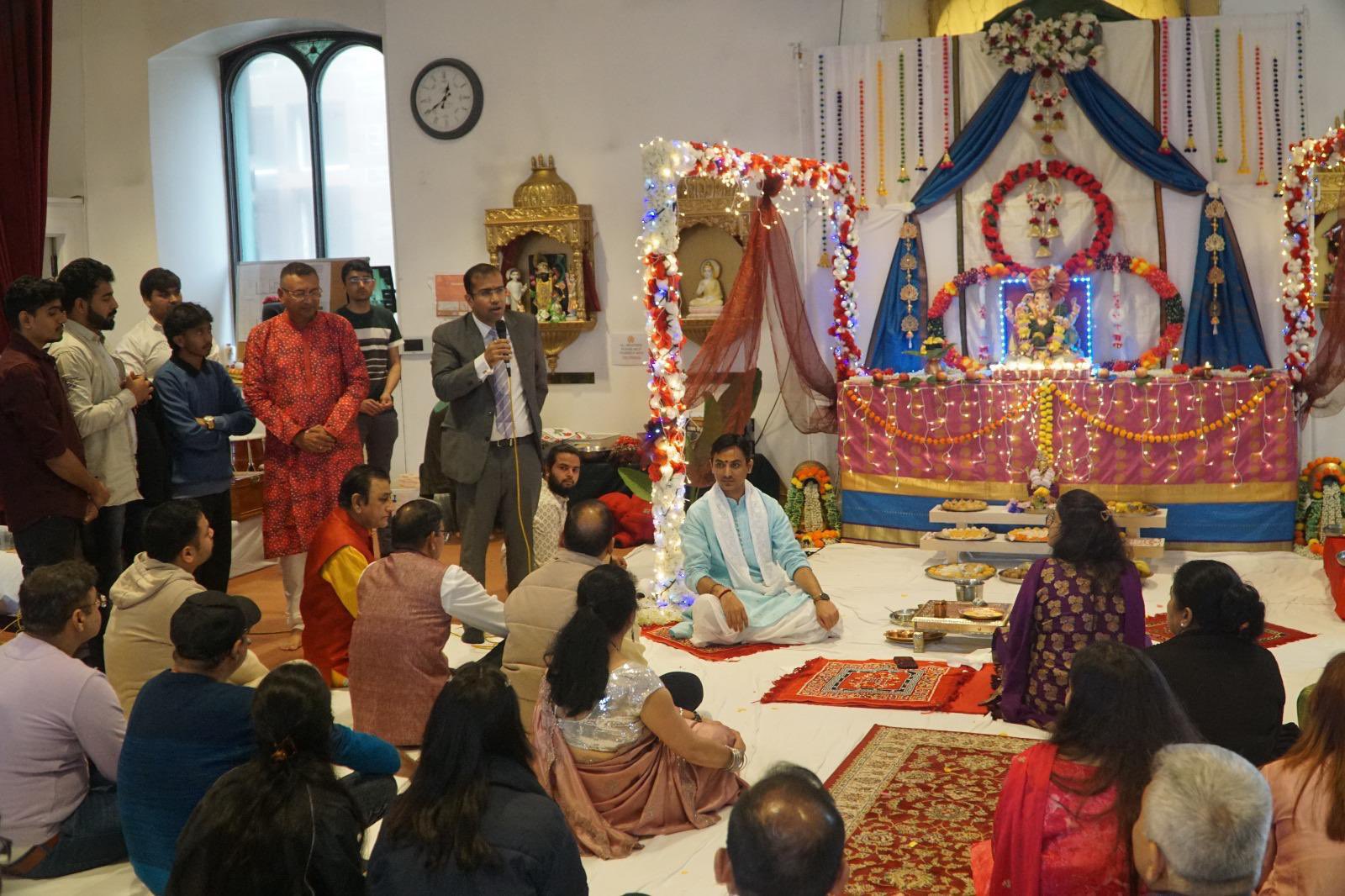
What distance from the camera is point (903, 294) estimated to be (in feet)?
30.2

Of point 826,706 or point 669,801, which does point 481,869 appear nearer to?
point 669,801

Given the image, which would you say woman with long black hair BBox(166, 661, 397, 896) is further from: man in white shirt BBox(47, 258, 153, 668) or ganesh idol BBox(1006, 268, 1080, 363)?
ganesh idol BBox(1006, 268, 1080, 363)

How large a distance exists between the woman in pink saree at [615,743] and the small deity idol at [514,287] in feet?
20.8

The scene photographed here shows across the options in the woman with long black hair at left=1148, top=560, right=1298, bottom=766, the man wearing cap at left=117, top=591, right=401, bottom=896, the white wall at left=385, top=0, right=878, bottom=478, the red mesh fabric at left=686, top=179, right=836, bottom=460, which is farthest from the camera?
the white wall at left=385, top=0, right=878, bottom=478

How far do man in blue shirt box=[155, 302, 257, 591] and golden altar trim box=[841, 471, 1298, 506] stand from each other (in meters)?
4.32

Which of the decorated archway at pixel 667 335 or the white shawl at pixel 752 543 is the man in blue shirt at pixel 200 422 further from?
the white shawl at pixel 752 543

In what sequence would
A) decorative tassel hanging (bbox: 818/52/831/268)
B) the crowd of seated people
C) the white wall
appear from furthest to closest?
the white wall, decorative tassel hanging (bbox: 818/52/831/268), the crowd of seated people

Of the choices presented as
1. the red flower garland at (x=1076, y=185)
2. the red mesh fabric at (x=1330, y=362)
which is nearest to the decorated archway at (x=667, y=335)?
the red flower garland at (x=1076, y=185)

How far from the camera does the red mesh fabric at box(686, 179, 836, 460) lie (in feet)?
24.1

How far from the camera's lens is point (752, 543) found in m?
5.95

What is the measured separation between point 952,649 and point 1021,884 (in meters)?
3.36

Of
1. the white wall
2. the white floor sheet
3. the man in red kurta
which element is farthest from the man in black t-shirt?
the white wall

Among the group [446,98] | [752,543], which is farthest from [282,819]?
[446,98]

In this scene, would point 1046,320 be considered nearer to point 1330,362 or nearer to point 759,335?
point 1330,362
